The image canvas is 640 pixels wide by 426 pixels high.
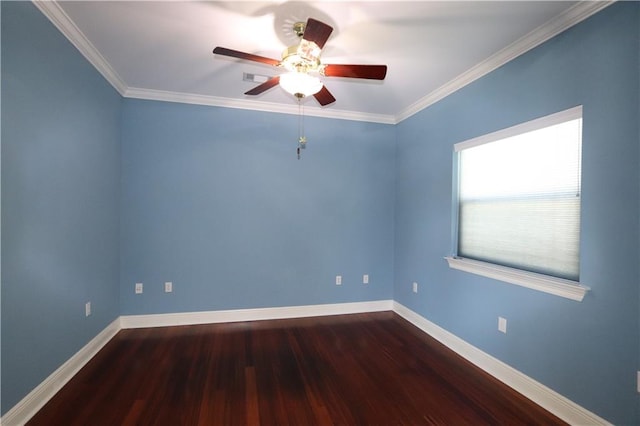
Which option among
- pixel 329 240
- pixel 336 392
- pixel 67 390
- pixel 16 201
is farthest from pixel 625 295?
pixel 67 390

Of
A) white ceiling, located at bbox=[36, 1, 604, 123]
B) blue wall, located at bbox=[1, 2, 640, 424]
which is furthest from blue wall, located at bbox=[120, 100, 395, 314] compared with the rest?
white ceiling, located at bbox=[36, 1, 604, 123]

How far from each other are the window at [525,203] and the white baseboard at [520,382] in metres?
0.70

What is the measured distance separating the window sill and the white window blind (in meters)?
0.09

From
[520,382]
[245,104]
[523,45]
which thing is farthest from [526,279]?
[245,104]

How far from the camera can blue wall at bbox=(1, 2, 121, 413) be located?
1.57m

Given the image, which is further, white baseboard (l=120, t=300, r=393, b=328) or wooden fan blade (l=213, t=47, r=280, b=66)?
white baseboard (l=120, t=300, r=393, b=328)

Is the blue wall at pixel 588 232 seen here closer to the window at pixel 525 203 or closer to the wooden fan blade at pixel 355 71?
the window at pixel 525 203

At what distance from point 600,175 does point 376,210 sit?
2377 mm

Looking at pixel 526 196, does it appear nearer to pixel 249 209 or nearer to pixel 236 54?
pixel 236 54

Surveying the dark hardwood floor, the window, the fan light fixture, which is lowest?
the dark hardwood floor

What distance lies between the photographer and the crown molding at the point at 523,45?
172 centimetres

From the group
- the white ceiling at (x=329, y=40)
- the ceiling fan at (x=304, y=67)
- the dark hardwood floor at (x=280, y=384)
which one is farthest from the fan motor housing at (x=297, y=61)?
the dark hardwood floor at (x=280, y=384)

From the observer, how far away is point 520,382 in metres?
2.09

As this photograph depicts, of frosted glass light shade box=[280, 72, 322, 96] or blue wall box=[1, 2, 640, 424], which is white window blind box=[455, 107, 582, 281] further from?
frosted glass light shade box=[280, 72, 322, 96]
